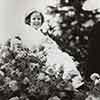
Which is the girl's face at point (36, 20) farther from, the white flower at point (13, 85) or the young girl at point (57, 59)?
the white flower at point (13, 85)

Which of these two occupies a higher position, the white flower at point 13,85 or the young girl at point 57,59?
the young girl at point 57,59

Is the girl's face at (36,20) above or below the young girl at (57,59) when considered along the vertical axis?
above

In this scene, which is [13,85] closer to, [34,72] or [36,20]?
[34,72]

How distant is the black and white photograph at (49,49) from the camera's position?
73.4 inches

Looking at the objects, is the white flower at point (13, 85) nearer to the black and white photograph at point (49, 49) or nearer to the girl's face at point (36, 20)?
the black and white photograph at point (49, 49)

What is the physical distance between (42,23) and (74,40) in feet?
0.89

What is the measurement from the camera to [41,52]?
1.92 m

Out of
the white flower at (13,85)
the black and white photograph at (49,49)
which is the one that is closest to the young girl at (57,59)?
the black and white photograph at (49,49)

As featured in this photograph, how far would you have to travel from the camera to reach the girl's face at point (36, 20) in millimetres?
1947

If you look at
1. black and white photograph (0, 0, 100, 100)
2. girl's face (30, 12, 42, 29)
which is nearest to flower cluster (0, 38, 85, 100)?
black and white photograph (0, 0, 100, 100)

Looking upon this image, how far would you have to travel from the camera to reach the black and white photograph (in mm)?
1865

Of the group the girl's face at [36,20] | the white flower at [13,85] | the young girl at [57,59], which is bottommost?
the white flower at [13,85]

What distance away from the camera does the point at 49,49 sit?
6.30 ft

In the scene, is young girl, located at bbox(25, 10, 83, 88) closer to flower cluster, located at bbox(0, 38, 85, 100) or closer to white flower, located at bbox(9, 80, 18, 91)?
flower cluster, located at bbox(0, 38, 85, 100)
